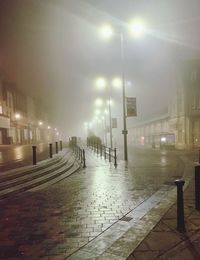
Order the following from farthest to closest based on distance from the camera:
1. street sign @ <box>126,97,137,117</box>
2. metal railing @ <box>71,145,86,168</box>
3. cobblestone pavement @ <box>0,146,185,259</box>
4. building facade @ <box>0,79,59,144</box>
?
building facade @ <box>0,79,59,144</box>, street sign @ <box>126,97,137,117</box>, metal railing @ <box>71,145,86,168</box>, cobblestone pavement @ <box>0,146,185,259</box>

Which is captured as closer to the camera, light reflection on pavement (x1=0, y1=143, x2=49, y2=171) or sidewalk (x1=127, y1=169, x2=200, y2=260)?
sidewalk (x1=127, y1=169, x2=200, y2=260)

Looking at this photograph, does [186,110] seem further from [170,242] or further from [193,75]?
[170,242]

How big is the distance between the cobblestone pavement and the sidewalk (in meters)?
1.11

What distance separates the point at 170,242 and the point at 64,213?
3.01 meters

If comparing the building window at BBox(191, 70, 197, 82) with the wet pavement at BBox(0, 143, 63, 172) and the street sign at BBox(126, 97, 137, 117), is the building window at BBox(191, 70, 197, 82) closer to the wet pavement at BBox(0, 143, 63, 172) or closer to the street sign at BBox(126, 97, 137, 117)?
the street sign at BBox(126, 97, 137, 117)

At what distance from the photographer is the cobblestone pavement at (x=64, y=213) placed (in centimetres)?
476

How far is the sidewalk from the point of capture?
4241 millimetres

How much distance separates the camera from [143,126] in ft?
177

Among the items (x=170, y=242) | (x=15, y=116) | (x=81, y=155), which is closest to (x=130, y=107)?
(x=81, y=155)

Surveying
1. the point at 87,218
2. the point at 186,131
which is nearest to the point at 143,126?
the point at 186,131

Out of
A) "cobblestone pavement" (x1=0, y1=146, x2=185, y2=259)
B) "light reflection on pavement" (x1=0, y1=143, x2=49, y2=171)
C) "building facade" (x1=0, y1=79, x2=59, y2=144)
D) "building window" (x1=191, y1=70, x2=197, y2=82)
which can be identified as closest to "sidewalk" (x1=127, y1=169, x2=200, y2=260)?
"cobblestone pavement" (x1=0, y1=146, x2=185, y2=259)

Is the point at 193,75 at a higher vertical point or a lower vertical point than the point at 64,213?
higher

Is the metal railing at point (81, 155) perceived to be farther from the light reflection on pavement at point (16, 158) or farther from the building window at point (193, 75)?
the building window at point (193, 75)

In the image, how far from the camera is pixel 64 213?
6605 mm
